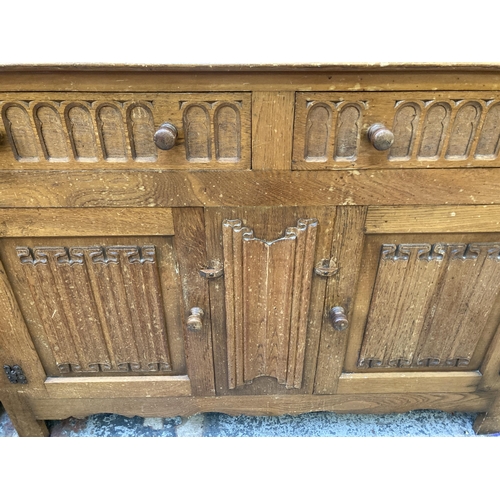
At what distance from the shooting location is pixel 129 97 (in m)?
0.65

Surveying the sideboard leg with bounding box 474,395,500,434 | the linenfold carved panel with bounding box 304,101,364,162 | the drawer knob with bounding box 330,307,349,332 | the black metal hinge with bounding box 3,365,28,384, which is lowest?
the sideboard leg with bounding box 474,395,500,434

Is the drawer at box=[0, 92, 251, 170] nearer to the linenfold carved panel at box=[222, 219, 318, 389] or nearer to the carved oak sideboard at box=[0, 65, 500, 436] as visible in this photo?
the carved oak sideboard at box=[0, 65, 500, 436]

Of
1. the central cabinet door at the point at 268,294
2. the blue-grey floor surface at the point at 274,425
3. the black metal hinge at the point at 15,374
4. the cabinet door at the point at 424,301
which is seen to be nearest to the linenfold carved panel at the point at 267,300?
the central cabinet door at the point at 268,294

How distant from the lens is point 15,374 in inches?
38.8

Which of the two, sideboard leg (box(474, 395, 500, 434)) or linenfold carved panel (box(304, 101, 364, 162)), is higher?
linenfold carved panel (box(304, 101, 364, 162))

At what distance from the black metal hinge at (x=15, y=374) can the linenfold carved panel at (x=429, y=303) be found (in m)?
0.80

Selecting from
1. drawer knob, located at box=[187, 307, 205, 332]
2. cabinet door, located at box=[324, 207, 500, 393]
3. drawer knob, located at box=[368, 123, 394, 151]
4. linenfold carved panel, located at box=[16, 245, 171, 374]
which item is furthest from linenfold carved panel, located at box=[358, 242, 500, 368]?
linenfold carved panel, located at box=[16, 245, 171, 374]

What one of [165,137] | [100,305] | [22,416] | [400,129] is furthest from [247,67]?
[22,416]

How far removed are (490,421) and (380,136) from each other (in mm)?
921

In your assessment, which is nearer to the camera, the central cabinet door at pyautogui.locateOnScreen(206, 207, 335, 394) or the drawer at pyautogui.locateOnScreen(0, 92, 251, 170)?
the drawer at pyautogui.locateOnScreen(0, 92, 251, 170)

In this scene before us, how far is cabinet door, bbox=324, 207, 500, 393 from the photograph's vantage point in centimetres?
79

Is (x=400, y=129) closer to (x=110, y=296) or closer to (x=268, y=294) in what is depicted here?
(x=268, y=294)
